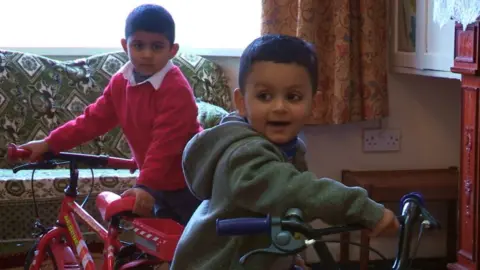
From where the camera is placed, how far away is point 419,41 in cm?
289

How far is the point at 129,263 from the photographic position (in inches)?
68.2

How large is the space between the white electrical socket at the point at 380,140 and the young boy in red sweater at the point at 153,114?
141cm

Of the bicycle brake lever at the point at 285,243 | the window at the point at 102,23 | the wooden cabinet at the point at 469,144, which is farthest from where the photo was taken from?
the window at the point at 102,23

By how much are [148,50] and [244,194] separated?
0.82 meters

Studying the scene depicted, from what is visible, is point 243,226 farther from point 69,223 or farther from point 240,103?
point 69,223

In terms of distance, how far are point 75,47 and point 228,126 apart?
241 cm

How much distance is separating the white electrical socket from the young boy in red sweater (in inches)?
55.6

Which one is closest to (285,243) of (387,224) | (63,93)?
(387,224)

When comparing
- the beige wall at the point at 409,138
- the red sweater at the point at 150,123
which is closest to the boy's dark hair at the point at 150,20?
the red sweater at the point at 150,123

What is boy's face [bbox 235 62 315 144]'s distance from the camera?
134 cm

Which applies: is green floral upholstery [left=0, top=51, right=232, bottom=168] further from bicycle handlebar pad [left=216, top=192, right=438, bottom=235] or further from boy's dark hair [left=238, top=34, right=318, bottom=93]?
bicycle handlebar pad [left=216, top=192, right=438, bottom=235]

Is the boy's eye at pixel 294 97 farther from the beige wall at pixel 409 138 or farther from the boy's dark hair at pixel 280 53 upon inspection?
the beige wall at pixel 409 138

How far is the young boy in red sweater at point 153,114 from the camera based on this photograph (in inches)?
73.5

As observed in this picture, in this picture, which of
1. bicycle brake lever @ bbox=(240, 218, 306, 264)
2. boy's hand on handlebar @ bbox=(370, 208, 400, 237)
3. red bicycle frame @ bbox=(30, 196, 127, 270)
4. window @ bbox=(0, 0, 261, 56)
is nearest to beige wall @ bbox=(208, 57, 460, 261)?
window @ bbox=(0, 0, 261, 56)
